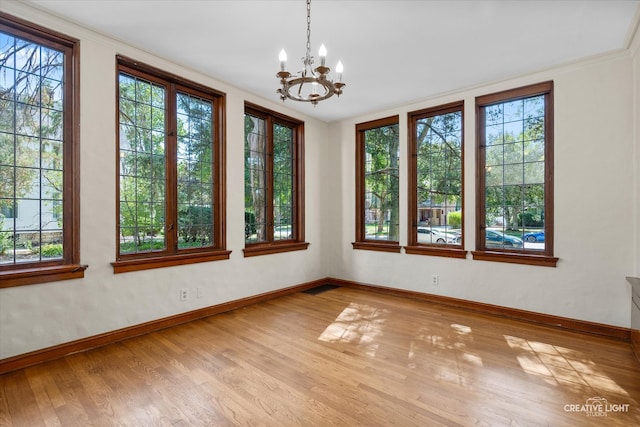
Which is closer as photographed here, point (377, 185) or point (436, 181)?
point (436, 181)

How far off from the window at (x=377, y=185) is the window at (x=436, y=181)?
28 centimetres

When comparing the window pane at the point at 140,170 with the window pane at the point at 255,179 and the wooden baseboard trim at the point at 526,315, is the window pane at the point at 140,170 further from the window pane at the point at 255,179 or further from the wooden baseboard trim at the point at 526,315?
the wooden baseboard trim at the point at 526,315

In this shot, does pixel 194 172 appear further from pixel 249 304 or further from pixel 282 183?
pixel 249 304

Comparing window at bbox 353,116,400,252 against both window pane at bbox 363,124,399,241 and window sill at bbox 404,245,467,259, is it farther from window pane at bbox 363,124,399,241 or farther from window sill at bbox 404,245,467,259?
window sill at bbox 404,245,467,259

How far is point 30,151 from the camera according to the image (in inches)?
103

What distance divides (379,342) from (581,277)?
2309 millimetres

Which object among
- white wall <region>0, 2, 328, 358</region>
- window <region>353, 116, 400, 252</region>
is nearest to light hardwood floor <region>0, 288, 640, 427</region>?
white wall <region>0, 2, 328, 358</region>

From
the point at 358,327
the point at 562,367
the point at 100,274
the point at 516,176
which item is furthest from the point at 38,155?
the point at 516,176

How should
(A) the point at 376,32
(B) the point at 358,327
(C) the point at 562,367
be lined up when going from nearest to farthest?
(C) the point at 562,367
(A) the point at 376,32
(B) the point at 358,327

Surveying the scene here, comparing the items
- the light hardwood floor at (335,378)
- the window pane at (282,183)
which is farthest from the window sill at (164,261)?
the window pane at (282,183)

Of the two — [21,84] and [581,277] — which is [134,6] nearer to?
[21,84]

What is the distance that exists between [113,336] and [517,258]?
4383 mm

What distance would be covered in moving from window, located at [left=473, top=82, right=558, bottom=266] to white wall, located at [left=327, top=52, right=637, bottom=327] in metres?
0.10

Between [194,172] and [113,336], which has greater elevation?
[194,172]
